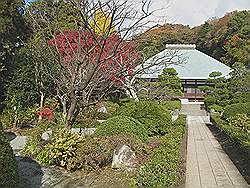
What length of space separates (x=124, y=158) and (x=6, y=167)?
10.7 feet

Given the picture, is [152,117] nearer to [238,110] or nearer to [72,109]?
[72,109]

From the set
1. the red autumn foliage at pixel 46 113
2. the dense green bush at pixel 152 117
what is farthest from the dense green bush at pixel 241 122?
the red autumn foliage at pixel 46 113

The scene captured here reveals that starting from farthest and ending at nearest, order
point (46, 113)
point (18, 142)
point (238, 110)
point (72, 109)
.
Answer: point (238, 110) → point (46, 113) → point (18, 142) → point (72, 109)

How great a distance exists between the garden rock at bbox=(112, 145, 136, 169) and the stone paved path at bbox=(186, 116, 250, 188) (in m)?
1.21

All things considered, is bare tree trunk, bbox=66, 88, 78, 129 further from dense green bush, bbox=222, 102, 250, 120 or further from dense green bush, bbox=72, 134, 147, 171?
dense green bush, bbox=222, 102, 250, 120

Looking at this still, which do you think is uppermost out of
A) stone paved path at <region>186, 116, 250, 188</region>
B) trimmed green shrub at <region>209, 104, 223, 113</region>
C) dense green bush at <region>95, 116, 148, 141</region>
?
dense green bush at <region>95, 116, 148, 141</region>

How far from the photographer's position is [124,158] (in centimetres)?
754

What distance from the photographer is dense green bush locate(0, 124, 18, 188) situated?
4.59 meters

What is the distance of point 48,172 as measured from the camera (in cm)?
729

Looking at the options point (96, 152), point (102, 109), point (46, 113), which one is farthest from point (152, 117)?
point (102, 109)

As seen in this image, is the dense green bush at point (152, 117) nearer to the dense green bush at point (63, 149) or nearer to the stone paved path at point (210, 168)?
the stone paved path at point (210, 168)

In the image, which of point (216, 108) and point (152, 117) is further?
point (216, 108)

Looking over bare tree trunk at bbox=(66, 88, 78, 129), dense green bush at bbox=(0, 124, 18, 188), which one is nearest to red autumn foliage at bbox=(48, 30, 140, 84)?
bare tree trunk at bbox=(66, 88, 78, 129)

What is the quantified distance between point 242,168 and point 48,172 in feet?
14.2
